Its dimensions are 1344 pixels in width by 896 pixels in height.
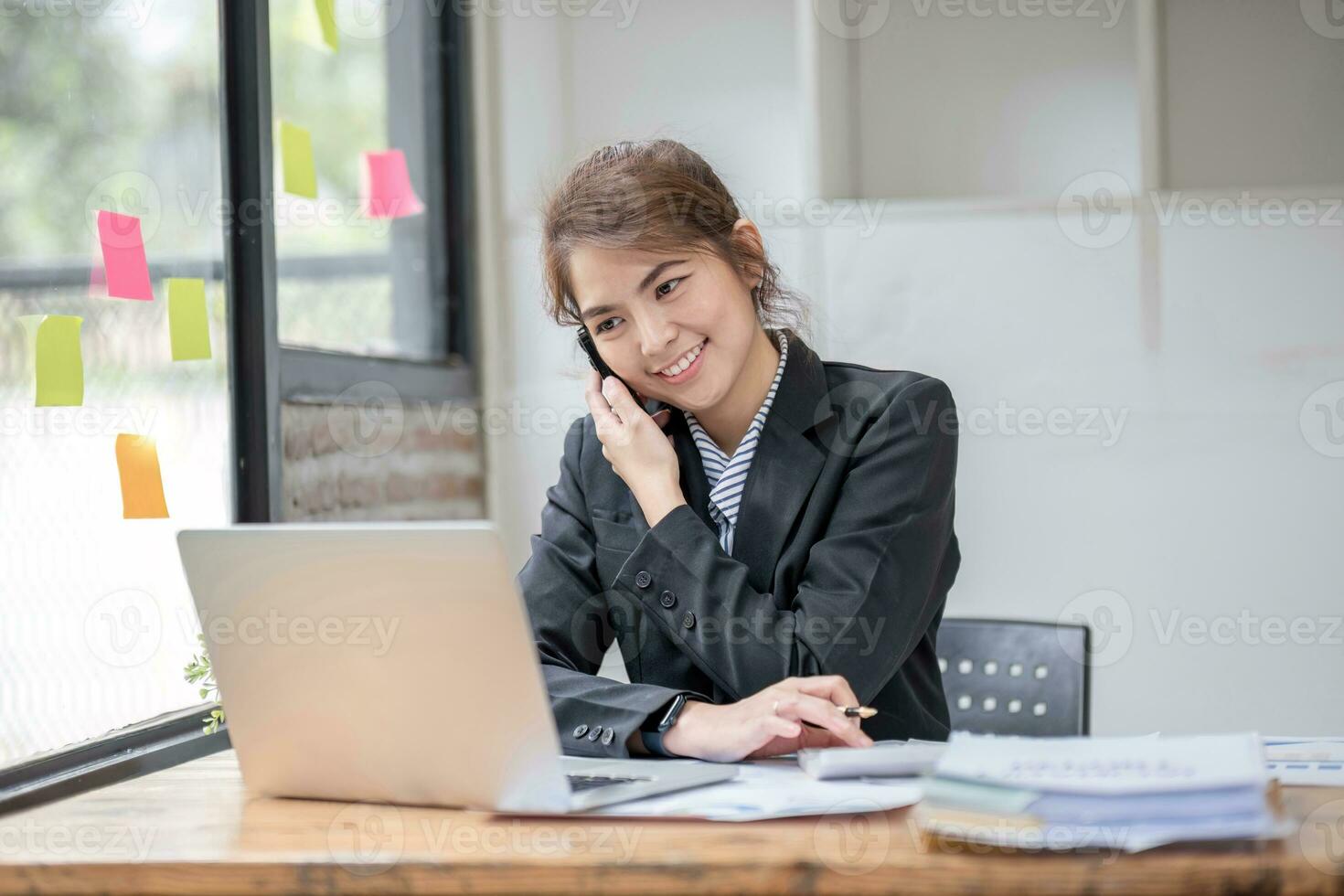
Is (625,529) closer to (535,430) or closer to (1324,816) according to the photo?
(1324,816)

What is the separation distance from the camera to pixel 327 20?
2279 mm

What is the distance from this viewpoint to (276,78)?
2156 millimetres

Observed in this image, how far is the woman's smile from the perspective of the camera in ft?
4.98

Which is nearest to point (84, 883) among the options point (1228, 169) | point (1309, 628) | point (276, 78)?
point (276, 78)

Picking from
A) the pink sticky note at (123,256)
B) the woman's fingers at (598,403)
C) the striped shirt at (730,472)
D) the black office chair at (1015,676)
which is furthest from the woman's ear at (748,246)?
the pink sticky note at (123,256)

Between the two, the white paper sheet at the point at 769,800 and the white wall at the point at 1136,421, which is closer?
the white paper sheet at the point at 769,800

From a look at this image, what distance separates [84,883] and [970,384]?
1750 mm

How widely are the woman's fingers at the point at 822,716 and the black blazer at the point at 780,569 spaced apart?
14cm

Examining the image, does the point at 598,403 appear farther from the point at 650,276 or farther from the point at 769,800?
the point at 769,800

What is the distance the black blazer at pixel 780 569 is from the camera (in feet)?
4.37

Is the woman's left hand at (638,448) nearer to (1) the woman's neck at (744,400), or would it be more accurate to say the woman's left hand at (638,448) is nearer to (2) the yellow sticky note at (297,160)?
(1) the woman's neck at (744,400)

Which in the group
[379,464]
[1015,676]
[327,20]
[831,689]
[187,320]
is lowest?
[1015,676]

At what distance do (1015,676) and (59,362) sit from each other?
1207 millimetres

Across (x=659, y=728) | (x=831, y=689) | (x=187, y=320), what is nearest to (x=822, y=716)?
(x=831, y=689)
